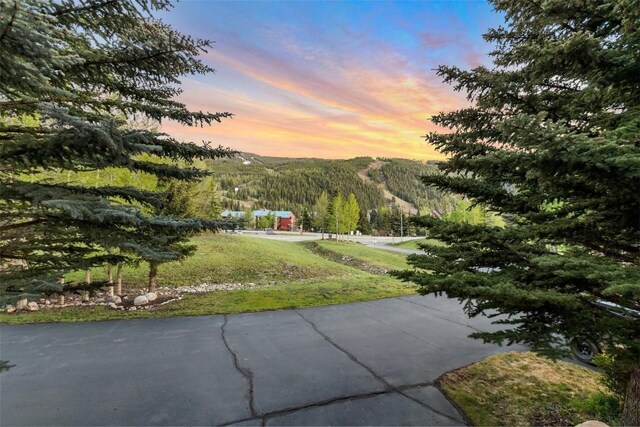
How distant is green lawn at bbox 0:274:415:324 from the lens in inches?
294

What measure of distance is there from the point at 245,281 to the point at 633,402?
14.3m

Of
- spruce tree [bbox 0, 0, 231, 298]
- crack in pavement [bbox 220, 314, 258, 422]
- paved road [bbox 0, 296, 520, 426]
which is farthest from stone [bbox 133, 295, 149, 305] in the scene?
spruce tree [bbox 0, 0, 231, 298]

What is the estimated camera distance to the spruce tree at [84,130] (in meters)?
2.26

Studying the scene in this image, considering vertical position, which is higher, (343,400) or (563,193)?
(563,193)

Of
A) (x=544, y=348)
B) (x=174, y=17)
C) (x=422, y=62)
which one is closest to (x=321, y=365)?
(x=544, y=348)

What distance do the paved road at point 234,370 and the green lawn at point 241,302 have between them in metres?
0.56

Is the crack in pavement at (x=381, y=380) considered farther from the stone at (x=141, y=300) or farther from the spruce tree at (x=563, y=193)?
the stone at (x=141, y=300)

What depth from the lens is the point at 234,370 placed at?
4.87 metres

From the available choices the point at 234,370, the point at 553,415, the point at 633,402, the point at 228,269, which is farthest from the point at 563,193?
the point at 228,269

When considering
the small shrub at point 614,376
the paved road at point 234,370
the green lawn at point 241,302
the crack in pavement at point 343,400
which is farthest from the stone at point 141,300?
the small shrub at point 614,376

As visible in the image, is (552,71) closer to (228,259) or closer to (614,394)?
(614,394)

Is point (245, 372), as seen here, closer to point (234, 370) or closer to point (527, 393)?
point (234, 370)

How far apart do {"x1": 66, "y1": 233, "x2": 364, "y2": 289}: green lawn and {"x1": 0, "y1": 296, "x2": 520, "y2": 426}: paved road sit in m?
7.52

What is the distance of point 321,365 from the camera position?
5152mm
